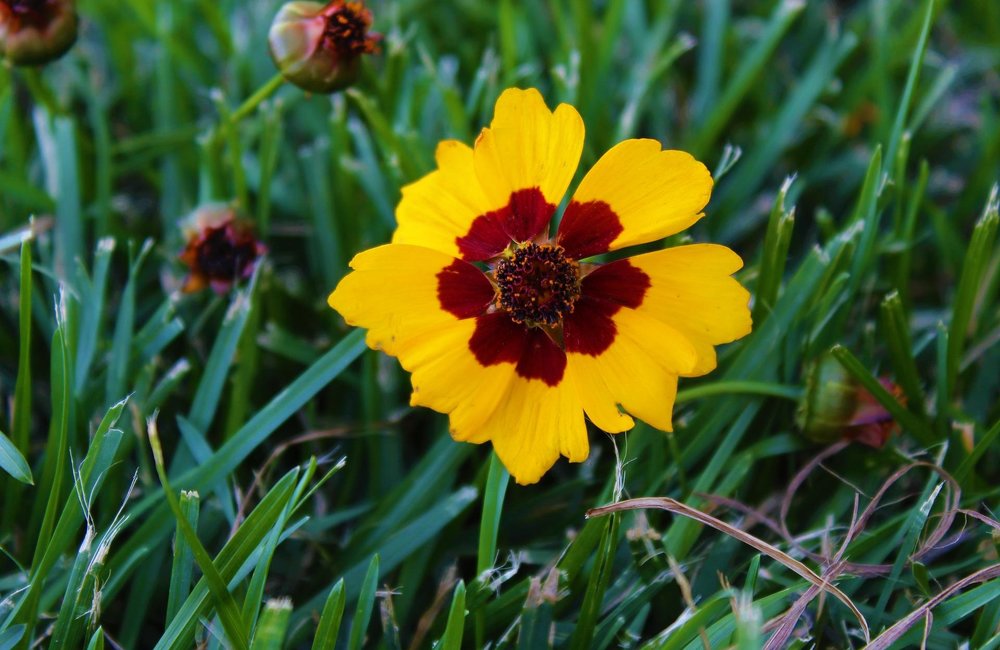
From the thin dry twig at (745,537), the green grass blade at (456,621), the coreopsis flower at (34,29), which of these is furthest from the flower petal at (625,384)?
the coreopsis flower at (34,29)

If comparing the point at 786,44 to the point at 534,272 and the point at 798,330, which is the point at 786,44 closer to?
the point at 798,330

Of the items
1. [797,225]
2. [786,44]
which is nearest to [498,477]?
[797,225]

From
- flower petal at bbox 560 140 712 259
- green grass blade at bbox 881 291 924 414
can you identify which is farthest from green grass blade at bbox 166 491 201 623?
green grass blade at bbox 881 291 924 414

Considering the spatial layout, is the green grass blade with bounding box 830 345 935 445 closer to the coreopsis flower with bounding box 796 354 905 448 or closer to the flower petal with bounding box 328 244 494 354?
the coreopsis flower with bounding box 796 354 905 448

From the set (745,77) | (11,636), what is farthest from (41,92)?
(745,77)

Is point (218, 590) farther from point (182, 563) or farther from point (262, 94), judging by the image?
point (262, 94)
